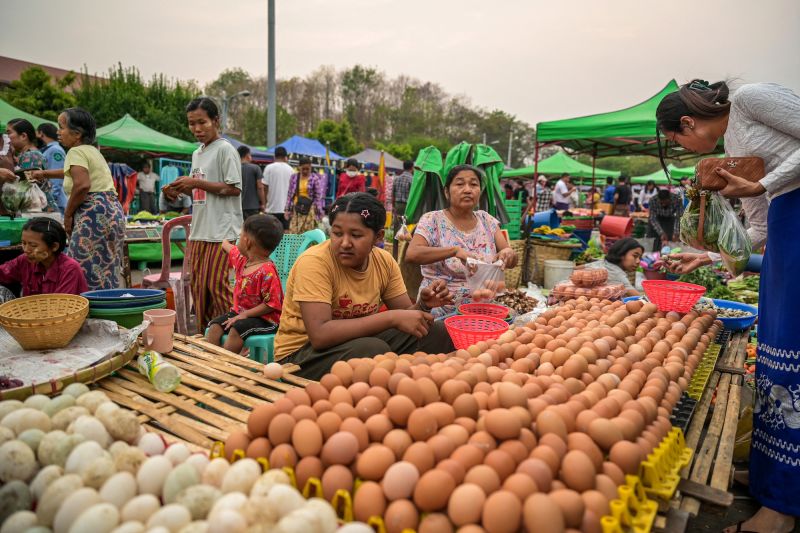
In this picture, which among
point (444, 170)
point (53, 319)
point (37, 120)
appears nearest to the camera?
point (53, 319)

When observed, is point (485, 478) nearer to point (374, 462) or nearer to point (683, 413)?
point (374, 462)

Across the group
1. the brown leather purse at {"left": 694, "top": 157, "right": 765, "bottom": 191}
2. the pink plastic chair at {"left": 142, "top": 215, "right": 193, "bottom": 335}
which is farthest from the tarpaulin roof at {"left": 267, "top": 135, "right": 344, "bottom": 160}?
the brown leather purse at {"left": 694, "top": 157, "right": 765, "bottom": 191}

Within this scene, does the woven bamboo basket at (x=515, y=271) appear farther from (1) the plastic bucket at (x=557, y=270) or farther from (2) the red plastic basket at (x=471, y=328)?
(2) the red plastic basket at (x=471, y=328)

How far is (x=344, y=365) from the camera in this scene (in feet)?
5.30

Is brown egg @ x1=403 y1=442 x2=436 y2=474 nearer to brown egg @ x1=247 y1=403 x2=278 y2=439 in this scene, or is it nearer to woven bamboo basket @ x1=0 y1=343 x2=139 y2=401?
brown egg @ x1=247 y1=403 x2=278 y2=439

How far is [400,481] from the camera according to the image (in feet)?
3.70

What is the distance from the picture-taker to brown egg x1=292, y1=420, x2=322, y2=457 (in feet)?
4.12

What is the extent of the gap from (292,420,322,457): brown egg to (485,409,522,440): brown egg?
464mm

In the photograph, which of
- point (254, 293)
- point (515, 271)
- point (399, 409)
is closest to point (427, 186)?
point (515, 271)

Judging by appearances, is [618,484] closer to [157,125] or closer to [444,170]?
[444,170]

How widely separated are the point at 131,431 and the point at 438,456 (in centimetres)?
89

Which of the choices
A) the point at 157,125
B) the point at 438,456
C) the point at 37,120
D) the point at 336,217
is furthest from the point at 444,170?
the point at 157,125

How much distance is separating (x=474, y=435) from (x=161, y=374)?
1363 millimetres

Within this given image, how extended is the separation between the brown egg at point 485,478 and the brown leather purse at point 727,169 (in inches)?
72.9
